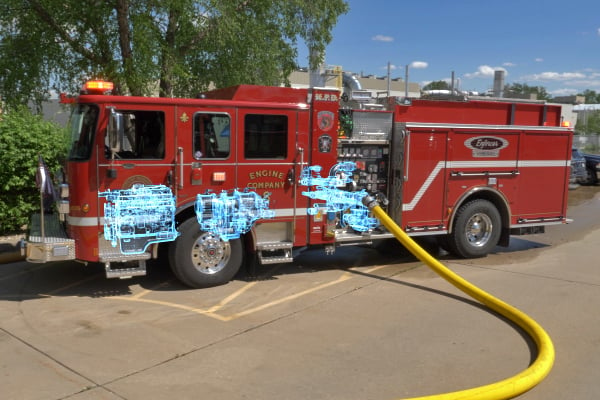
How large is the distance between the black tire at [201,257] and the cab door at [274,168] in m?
0.43

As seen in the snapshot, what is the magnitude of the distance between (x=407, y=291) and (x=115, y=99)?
4.44m

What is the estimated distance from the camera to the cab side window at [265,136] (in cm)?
718

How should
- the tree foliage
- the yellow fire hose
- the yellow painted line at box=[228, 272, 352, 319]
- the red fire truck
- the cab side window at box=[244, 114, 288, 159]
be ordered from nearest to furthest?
the yellow fire hose, the yellow painted line at box=[228, 272, 352, 319], the red fire truck, the cab side window at box=[244, 114, 288, 159], the tree foliage

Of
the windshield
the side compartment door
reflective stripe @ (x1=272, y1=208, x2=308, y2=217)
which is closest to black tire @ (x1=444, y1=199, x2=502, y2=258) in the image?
the side compartment door

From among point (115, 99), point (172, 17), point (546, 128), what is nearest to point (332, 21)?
point (172, 17)

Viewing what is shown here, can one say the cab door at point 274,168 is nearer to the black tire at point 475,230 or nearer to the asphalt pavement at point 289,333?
the asphalt pavement at point 289,333

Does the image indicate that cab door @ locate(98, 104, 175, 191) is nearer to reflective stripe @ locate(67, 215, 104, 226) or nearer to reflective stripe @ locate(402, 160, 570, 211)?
reflective stripe @ locate(67, 215, 104, 226)

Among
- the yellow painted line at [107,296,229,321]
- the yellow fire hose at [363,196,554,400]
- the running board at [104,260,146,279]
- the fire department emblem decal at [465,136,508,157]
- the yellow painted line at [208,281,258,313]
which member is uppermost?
the fire department emblem decal at [465,136,508,157]

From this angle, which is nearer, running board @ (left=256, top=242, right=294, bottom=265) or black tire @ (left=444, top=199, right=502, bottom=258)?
running board @ (left=256, top=242, right=294, bottom=265)

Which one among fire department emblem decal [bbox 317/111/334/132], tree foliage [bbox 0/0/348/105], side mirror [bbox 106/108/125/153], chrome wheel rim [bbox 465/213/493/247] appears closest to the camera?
side mirror [bbox 106/108/125/153]
